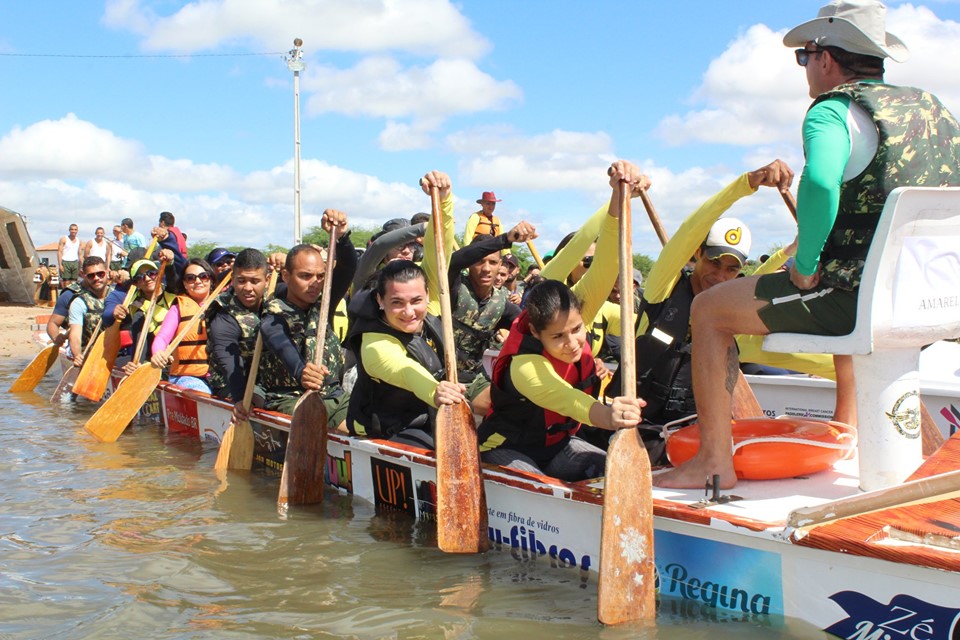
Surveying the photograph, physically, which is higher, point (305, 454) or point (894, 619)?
point (305, 454)

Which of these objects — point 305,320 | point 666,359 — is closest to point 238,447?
point 305,320

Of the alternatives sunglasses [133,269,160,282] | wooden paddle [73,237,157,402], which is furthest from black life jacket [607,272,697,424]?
wooden paddle [73,237,157,402]

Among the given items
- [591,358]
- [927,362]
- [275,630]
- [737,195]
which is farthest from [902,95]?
[927,362]

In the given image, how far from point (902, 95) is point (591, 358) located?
1.99 metres

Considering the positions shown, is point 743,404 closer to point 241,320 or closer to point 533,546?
point 533,546

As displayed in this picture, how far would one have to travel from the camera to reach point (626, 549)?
11.9 feet

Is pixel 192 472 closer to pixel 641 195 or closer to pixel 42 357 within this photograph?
pixel 641 195

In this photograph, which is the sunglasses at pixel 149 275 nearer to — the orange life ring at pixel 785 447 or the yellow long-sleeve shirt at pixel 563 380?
the yellow long-sleeve shirt at pixel 563 380

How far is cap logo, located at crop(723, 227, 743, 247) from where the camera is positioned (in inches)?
177

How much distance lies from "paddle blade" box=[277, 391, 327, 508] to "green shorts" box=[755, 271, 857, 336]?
3.16m

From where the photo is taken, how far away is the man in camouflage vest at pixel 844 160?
124 inches

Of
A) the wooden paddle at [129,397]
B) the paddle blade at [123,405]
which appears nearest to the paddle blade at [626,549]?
the wooden paddle at [129,397]

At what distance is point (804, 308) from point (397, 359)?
238 cm

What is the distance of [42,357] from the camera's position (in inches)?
Result: 489
